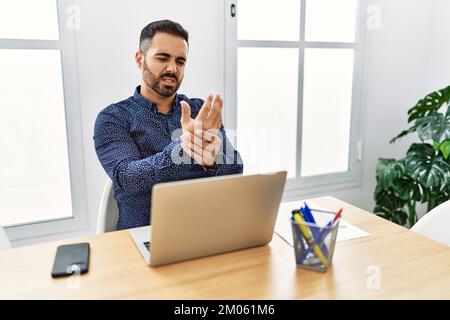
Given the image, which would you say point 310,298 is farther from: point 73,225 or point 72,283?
point 73,225

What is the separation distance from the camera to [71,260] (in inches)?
36.0

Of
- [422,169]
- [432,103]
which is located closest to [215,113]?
[422,169]

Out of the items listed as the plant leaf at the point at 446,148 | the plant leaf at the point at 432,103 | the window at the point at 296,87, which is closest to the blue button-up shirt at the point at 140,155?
the window at the point at 296,87

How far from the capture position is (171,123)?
1.55 m

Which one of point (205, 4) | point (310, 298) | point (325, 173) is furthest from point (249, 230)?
point (325, 173)

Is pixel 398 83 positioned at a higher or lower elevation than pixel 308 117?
higher

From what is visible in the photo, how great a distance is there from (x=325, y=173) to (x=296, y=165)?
0.27m

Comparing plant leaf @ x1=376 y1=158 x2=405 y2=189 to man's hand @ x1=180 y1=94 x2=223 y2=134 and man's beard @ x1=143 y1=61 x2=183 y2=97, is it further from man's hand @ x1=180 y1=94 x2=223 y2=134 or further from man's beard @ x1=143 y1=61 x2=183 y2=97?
man's hand @ x1=180 y1=94 x2=223 y2=134

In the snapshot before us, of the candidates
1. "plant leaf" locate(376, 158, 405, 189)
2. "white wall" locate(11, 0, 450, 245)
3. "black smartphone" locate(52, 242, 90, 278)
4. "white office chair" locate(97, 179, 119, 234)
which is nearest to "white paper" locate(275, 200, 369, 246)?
"black smartphone" locate(52, 242, 90, 278)

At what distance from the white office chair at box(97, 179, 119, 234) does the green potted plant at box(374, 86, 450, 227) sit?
1.70 metres

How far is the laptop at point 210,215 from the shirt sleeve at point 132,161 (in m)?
0.32

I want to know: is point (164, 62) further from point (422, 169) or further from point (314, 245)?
point (422, 169)

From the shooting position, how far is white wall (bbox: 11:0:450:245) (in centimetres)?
190

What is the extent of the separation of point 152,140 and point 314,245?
0.82m
